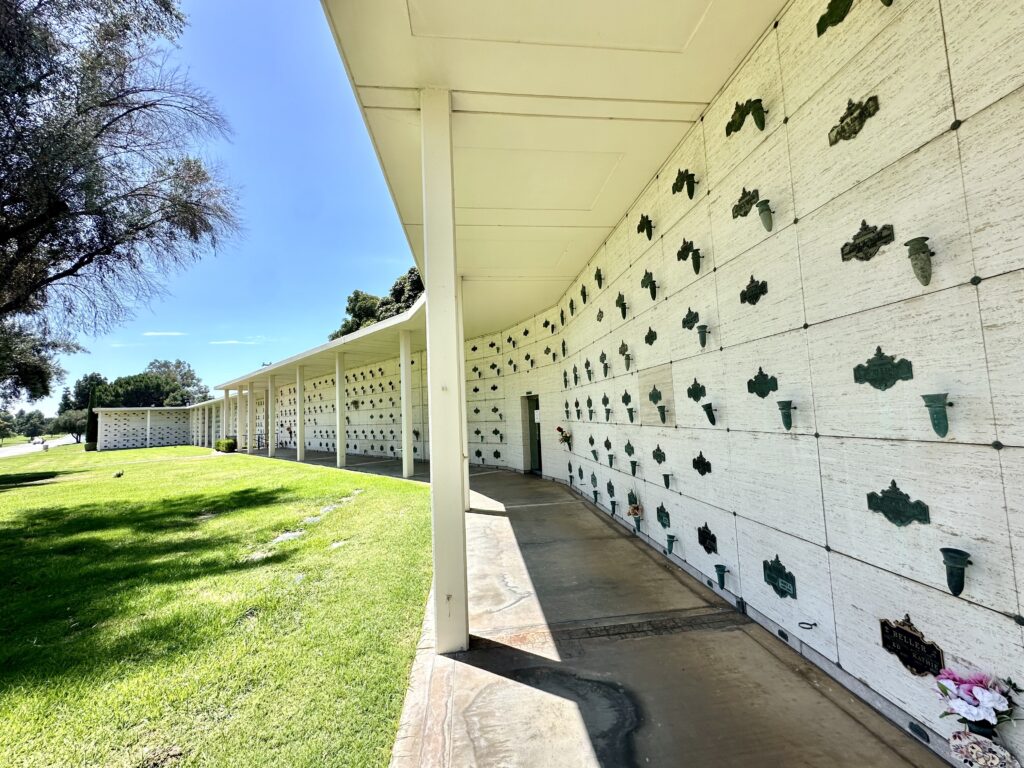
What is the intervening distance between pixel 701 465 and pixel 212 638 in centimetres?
433

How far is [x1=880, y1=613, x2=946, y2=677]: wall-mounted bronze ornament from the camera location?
197 cm

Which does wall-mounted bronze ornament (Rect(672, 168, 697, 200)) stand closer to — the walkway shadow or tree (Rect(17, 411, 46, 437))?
the walkway shadow

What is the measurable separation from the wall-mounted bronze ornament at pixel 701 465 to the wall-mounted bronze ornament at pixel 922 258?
86.9 inches

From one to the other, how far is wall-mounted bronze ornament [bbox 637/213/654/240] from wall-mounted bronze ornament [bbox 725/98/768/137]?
1.40m

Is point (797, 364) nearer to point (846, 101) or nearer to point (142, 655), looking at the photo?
point (846, 101)

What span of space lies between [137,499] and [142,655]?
9521mm

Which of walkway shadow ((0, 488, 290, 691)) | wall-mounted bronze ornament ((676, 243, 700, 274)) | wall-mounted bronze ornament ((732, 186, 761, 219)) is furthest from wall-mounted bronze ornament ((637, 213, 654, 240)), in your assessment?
walkway shadow ((0, 488, 290, 691))

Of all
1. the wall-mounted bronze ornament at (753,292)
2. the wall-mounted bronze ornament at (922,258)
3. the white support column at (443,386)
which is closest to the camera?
the wall-mounted bronze ornament at (922,258)

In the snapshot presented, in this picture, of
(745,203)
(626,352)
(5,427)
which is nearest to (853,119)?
(745,203)

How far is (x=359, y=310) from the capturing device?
32562 mm

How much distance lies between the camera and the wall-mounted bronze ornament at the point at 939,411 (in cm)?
188

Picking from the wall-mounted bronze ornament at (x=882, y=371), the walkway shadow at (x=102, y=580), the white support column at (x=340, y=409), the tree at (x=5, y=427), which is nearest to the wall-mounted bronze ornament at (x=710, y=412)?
the wall-mounted bronze ornament at (x=882, y=371)

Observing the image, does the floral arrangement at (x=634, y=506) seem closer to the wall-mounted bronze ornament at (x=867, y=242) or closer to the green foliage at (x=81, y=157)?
the wall-mounted bronze ornament at (x=867, y=242)

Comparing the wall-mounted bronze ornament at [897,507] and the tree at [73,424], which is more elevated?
the tree at [73,424]
